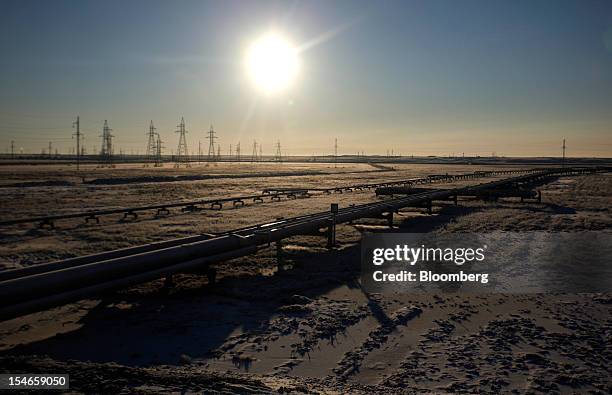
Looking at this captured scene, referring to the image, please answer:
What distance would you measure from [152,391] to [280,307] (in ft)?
9.65

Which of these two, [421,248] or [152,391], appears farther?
[421,248]

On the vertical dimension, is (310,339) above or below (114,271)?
below

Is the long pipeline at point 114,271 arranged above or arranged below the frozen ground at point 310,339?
above

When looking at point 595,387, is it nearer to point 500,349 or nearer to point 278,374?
point 500,349

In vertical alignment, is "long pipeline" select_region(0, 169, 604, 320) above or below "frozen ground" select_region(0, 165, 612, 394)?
above

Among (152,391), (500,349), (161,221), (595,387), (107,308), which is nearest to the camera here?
(152,391)

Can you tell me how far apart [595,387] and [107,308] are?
6.07 meters

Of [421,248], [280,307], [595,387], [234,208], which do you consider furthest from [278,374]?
[234,208]

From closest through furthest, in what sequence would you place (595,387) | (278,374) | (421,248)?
(595,387)
(278,374)
(421,248)

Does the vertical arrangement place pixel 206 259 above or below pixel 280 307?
above

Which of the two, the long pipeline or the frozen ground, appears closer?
the frozen ground

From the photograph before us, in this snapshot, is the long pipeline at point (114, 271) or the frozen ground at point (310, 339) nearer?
the frozen ground at point (310, 339)

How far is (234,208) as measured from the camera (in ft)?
68.5

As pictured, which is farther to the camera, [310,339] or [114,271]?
[114,271]
